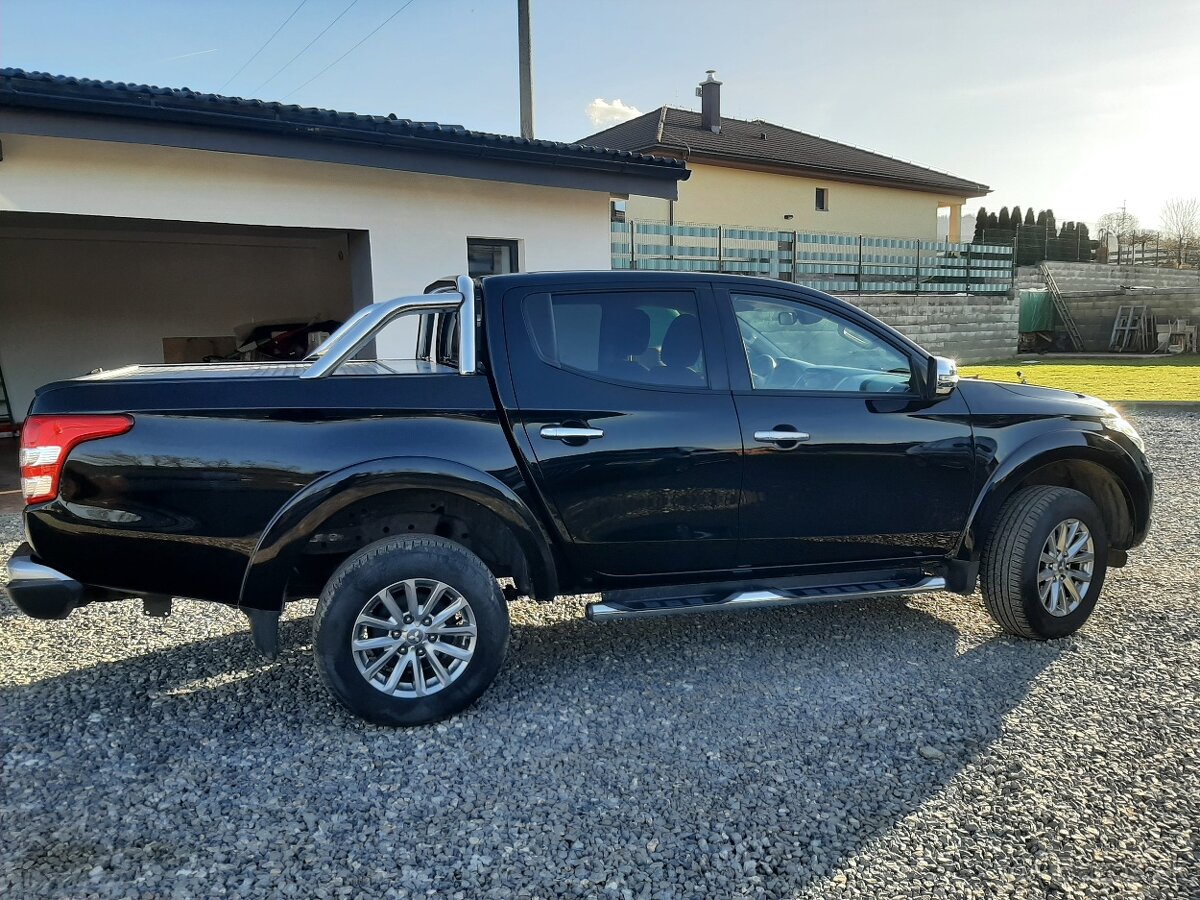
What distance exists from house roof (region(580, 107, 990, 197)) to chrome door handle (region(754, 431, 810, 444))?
2160 centimetres

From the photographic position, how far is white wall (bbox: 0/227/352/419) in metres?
12.7

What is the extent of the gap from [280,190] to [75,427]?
5.83 meters

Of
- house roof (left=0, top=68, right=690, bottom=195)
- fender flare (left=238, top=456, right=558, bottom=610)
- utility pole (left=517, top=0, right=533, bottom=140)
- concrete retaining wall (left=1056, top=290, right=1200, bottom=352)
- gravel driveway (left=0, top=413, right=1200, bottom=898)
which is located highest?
utility pole (left=517, top=0, right=533, bottom=140)

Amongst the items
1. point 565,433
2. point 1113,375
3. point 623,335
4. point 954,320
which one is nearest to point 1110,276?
point 954,320

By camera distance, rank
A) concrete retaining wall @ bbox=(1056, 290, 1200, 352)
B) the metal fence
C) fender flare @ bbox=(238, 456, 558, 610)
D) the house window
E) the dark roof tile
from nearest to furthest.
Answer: fender flare @ bbox=(238, 456, 558, 610) < the dark roof tile < the house window < the metal fence < concrete retaining wall @ bbox=(1056, 290, 1200, 352)

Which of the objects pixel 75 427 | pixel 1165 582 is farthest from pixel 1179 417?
pixel 75 427

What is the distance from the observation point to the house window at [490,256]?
9516mm

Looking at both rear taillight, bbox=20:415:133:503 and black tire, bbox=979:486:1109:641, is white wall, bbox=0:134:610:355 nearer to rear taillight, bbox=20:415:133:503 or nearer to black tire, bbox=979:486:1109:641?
rear taillight, bbox=20:415:133:503

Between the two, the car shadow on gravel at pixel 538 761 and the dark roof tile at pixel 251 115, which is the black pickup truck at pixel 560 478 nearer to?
the car shadow on gravel at pixel 538 761

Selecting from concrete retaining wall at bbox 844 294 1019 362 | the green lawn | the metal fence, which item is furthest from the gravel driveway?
concrete retaining wall at bbox 844 294 1019 362

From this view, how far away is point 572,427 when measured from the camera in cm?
349

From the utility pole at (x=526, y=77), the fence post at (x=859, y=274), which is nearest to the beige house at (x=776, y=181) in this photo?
the fence post at (x=859, y=274)

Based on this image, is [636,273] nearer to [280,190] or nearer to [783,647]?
[783,647]

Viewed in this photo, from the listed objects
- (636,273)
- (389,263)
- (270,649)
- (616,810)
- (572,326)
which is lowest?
(616,810)
